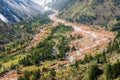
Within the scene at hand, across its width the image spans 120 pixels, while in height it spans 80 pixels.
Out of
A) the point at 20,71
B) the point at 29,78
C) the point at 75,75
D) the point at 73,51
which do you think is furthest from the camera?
the point at 73,51

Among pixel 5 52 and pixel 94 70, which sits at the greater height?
pixel 5 52

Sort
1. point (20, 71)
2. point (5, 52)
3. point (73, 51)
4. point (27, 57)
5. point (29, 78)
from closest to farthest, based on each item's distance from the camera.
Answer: point (29, 78)
point (20, 71)
point (27, 57)
point (73, 51)
point (5, 52)

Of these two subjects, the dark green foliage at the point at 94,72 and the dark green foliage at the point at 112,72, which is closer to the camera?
the dark green foliage at the point at 112,72

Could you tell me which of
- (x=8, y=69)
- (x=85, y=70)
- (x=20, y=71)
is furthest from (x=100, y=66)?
(x=8, y=69)

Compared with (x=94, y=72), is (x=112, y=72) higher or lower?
lower

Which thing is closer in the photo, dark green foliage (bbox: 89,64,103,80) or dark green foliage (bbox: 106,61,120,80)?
dark green foliage (bbox: 106,61,120,80)

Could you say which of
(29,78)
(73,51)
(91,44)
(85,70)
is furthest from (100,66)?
(91,44)

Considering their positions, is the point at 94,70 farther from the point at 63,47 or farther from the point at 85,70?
the point at 63,47

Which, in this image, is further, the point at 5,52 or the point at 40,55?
the point at 5,52

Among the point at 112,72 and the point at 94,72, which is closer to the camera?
the point at 112,72

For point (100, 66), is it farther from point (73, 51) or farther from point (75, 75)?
point (73, 51)
